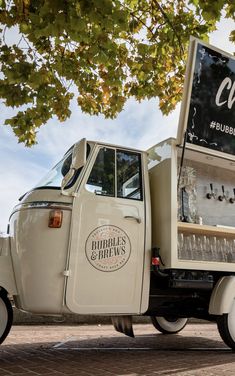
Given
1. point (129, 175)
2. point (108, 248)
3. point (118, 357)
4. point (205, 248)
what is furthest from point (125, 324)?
point (129, 175)

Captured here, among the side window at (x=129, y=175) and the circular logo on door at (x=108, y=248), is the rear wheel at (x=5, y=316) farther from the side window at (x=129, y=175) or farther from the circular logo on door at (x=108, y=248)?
the side window at (x=129, y=175)

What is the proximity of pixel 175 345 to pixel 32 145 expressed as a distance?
15.3 feet

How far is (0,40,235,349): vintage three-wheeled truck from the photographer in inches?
179

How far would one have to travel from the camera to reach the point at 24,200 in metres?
4.89

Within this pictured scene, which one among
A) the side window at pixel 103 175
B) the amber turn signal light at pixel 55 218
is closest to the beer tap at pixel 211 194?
the side window at pixel 103 175

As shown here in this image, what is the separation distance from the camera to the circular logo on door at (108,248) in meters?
4.71

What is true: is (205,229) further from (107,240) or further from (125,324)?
(125,324)

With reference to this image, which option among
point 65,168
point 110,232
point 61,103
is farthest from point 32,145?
point 110,232

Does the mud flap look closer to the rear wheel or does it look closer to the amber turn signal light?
the rear wheel

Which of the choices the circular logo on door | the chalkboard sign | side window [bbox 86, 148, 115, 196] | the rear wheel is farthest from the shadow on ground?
the chalkboard sign

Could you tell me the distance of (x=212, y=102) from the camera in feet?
18.0

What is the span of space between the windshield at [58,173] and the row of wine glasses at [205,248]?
1.73 m

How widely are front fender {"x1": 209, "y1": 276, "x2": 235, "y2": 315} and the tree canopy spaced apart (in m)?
3.54

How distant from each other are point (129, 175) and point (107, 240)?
91 cm
